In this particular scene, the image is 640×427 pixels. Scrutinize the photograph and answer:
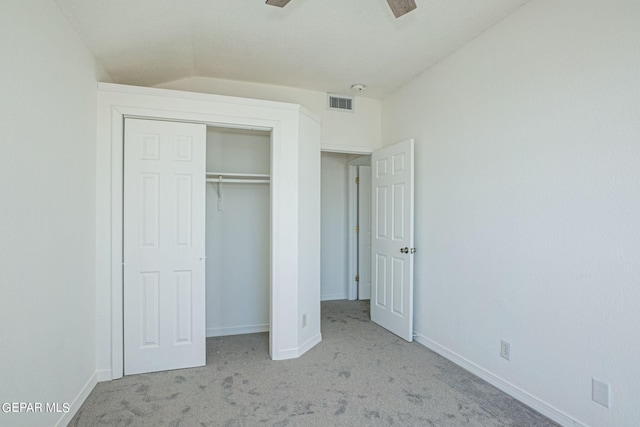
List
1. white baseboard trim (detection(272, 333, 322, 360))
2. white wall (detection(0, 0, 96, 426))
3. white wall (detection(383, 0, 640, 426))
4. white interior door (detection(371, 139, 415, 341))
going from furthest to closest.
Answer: white interior door (detection(371, 139, 415, 341)), white baseboard trim (detection(272, 333, 322, 360)), white wall (detection(383, 0, 640, 426)), white wall (detection(0, 0, 96, 426))

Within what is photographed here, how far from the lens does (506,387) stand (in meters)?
2.42

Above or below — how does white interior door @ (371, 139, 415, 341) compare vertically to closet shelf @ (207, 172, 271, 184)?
below

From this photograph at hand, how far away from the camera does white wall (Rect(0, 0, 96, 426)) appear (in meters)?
1.50

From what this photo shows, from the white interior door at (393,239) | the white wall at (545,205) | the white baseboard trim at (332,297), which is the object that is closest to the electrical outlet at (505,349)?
the white wall at (545,205)

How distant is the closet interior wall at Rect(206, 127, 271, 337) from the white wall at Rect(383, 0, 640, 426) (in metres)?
1.87

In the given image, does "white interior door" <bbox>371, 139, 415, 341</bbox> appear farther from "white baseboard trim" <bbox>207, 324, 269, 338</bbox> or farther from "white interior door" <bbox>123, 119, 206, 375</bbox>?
"white interior door" <bbox>123, 119, 206, 375</bbox>

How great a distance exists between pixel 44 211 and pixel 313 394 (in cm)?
205

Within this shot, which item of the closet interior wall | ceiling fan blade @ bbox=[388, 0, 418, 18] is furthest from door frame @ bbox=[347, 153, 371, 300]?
ceiling fan blade @ bbox=[388, 0, 418, 18]

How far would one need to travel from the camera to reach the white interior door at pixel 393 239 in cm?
342

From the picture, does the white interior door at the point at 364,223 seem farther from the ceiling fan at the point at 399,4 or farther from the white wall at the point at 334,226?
the ceiling fan at the point at 399,4

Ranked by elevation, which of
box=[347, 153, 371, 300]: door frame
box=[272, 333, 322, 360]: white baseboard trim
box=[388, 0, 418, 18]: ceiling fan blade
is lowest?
box=[272, 333, 322, 360]: white baseboard trim

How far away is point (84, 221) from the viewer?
237 cm

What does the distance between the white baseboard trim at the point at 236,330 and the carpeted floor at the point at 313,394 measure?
1.38ft

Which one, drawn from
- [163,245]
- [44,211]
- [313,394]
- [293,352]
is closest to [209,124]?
[163,245]
